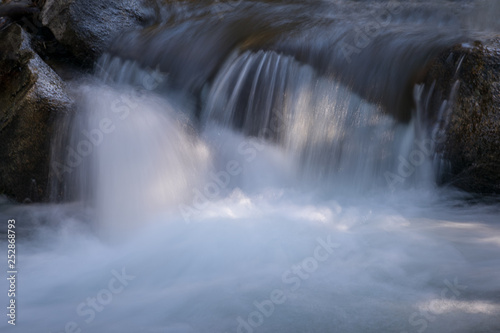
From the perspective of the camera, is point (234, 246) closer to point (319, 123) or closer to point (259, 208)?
point (259, 208)

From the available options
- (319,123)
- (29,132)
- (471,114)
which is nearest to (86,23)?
(29,132)

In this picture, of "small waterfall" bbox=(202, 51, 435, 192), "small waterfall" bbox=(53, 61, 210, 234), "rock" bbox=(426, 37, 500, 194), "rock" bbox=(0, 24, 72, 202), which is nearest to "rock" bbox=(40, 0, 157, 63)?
"small waterfall" bbox=(53, 61, 210, 234)

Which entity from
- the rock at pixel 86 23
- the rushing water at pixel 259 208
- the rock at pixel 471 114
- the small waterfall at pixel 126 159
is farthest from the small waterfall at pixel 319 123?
the rock at pixel 86 23

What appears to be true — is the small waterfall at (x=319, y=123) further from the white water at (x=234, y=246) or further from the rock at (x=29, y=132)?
the rock at (x=29, y=132)

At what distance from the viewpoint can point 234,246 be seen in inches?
154

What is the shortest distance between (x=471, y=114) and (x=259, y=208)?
1928mm

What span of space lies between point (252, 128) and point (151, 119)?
1.01 metres

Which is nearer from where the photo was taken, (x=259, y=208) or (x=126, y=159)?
(x=259, y=208)

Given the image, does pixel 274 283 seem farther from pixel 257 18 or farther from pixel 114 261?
pixel 257 18

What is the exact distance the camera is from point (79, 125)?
191 inches

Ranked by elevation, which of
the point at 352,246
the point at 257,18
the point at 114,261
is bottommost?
the point at 114,261

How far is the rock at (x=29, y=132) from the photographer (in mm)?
4766

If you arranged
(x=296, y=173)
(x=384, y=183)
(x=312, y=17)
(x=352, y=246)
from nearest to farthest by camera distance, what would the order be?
(x=352, y=246) → (x=384, y=183) → (x=296, y=173) → (x=312, y=17)

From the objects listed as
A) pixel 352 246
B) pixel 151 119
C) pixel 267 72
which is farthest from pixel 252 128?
pixel 352 246
